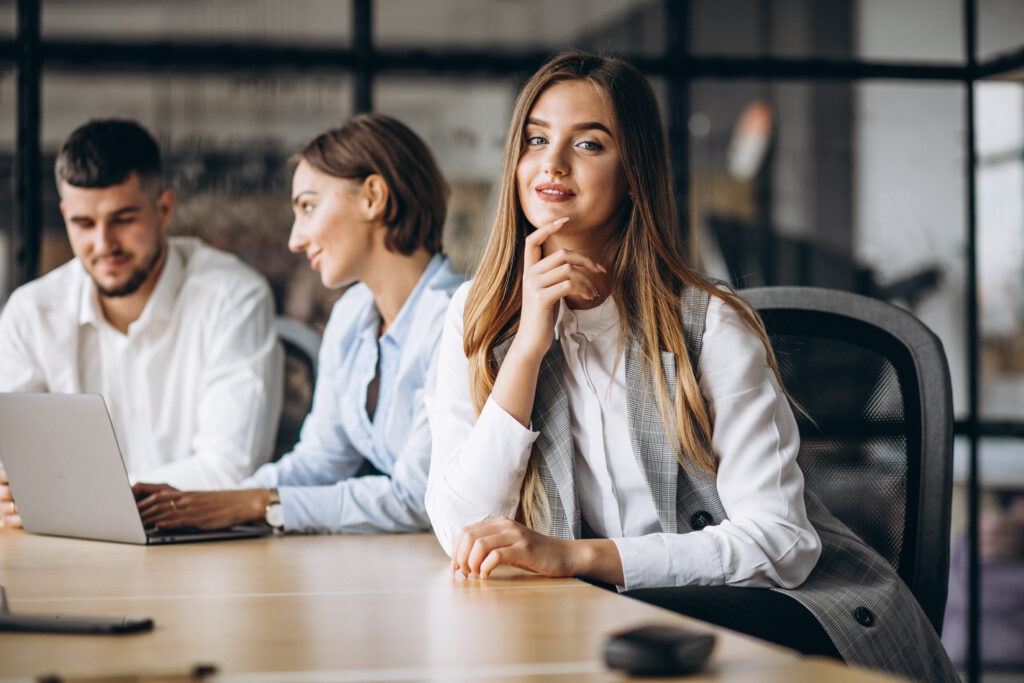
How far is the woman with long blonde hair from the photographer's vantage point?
4.51 ft

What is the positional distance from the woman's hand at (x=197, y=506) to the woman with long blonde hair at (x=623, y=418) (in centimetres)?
42

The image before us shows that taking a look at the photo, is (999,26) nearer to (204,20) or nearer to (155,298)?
(204,20)

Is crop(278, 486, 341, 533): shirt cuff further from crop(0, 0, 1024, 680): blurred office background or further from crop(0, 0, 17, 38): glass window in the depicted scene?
crop(0, 0, 17, 38): glass window

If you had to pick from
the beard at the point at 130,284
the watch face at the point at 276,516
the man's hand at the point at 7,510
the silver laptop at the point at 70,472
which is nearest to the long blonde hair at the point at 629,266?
the watch face at the point at 276,516

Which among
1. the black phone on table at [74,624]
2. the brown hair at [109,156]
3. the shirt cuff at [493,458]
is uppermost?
the brown hair at [109,156]

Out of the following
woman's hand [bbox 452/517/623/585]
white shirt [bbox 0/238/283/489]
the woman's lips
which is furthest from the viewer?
white shirt [bbox 0/238/283/489]

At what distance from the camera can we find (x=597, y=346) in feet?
5.48

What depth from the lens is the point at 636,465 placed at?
→ 1.57 meters

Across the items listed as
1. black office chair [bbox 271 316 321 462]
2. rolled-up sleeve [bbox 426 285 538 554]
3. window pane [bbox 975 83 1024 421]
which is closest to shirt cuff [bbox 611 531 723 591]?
rolled-up sleeve [bbox 426 285 538 554]

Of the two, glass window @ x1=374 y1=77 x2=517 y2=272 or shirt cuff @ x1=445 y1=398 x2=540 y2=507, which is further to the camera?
glass window @ x1=374 y1=77 x2=517 y2=272

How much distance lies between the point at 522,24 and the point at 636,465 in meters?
1.96

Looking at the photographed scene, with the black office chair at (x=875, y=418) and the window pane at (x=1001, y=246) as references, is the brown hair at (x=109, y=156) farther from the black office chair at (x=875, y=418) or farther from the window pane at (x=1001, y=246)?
the window pane at (x=1001, y=246)

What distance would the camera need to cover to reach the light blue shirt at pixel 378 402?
6.39 feet

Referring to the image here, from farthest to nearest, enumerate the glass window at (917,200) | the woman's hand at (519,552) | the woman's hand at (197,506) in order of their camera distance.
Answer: the glass window at (917,200), the woman's hand at (197,506), the woman's hand at (519,552)
